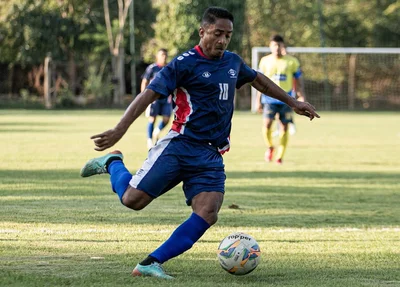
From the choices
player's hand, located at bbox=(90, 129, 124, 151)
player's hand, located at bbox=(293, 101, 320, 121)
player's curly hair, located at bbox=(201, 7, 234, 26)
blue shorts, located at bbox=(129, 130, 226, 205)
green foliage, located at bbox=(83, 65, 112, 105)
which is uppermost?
player's curly hair, located at bbox=(201, 7, 234, 26)

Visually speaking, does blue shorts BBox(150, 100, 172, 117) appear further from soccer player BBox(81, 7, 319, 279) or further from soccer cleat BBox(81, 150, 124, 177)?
soccer player BBox(81, 7, 319, 279)

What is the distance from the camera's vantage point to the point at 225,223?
30.0 feet

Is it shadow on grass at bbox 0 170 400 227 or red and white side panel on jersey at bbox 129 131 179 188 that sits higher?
red and white side panel on jersey at bbox 129 131 179 188

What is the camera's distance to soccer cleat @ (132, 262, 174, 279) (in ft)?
20.3

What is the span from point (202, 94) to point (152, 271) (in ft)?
4.15

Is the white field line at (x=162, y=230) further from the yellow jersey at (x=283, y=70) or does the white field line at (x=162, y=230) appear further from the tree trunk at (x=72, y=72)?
the tree trunk at (x=72, y=72)

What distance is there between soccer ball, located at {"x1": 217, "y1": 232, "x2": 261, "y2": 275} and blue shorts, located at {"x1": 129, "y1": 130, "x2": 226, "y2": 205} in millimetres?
422

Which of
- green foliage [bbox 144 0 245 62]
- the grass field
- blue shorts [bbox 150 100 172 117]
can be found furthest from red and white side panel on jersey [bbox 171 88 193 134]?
green foliage [bbox 144 0 245 62]

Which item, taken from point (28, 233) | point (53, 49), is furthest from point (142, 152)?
point (53, 49)

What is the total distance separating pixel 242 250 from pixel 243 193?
5.60m

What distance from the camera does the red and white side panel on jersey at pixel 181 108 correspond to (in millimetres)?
6535

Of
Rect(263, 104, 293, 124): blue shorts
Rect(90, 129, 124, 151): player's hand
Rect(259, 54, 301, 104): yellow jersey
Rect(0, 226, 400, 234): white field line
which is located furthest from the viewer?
Rect(259, 54, 301, 104): yellow jersey

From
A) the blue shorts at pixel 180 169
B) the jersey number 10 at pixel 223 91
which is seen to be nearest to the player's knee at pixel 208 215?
the blue shorts at pixel 180 169

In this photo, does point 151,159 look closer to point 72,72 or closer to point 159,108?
point 159,108
